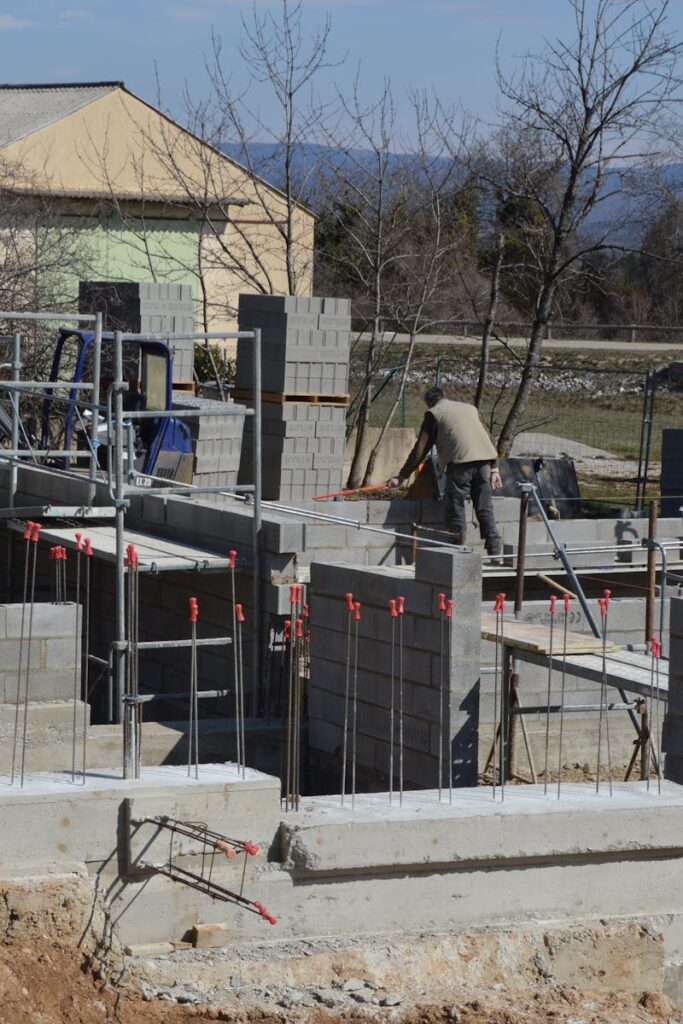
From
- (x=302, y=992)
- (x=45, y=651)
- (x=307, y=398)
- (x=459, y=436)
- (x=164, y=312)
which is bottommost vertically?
(x=302, y=992)

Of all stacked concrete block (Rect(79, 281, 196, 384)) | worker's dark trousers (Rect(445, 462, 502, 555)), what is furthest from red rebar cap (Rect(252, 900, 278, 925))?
stacked concrete block (Rect(79, 281, 196, 384))

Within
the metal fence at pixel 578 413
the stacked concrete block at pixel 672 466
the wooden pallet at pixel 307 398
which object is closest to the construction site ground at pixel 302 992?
the wooden pallet at pixel 307 398

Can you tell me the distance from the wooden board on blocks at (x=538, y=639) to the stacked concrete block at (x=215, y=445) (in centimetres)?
501

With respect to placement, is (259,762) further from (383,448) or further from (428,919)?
(383,448)

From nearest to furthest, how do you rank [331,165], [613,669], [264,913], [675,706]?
1. [264,913]
2. [675,706]
3. [613,669]
4. [331,165]

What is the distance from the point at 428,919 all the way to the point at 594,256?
36588mm

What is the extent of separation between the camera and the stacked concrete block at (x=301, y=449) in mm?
14180

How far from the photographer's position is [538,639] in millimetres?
8891

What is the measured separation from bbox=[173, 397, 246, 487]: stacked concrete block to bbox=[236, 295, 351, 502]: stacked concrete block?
0.27m

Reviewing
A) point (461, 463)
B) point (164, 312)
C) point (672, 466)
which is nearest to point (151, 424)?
point (164, 312)

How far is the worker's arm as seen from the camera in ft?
38.1

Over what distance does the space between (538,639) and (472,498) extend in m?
3.04

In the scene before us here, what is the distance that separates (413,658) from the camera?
9.01 metres

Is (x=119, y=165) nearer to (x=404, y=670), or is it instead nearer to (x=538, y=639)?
(x=404, y=670)
